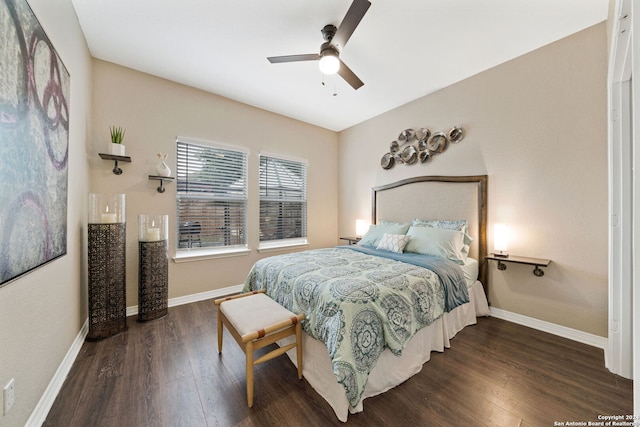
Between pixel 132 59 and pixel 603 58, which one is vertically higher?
pixel 132 59

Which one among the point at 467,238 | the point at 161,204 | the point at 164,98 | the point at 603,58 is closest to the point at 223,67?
the point at 164,98

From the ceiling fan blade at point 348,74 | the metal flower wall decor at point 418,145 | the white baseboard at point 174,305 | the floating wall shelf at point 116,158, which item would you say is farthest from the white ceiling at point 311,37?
the white baseboard at point 174,305

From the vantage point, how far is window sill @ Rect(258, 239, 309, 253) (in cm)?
389

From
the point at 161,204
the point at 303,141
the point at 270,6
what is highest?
the point at 270,6

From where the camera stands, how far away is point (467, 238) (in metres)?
2.84

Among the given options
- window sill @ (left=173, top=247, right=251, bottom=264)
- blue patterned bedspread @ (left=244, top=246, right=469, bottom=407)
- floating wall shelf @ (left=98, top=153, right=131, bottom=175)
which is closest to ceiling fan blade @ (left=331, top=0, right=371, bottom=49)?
blue patterned bedspread @ (left=244, top=246, right=469, bottom=407)

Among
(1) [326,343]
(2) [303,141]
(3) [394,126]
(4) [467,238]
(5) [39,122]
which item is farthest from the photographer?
(2) [303,141]

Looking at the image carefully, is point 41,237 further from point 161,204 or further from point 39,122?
point 161,204

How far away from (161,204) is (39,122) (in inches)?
69.2

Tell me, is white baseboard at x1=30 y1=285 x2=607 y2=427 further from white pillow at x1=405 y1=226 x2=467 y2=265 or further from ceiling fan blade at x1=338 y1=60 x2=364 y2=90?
ceiling fan blade at x1=338 y1=60 x2=364 y2=90

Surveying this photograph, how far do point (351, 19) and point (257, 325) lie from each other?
90.0 inches

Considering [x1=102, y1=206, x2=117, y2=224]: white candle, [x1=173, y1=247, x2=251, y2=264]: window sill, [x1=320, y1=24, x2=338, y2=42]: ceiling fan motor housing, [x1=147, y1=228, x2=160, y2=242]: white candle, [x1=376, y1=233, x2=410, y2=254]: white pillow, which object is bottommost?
[x1=173, y1=247, x2=251, y2=264]: window sill

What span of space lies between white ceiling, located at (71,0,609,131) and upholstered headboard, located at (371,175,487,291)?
1.32 metres

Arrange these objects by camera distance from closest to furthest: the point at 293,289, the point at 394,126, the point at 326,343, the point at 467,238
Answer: the point at 326,343
the point at 293,289
the point at 467,238
the point at 394,126
